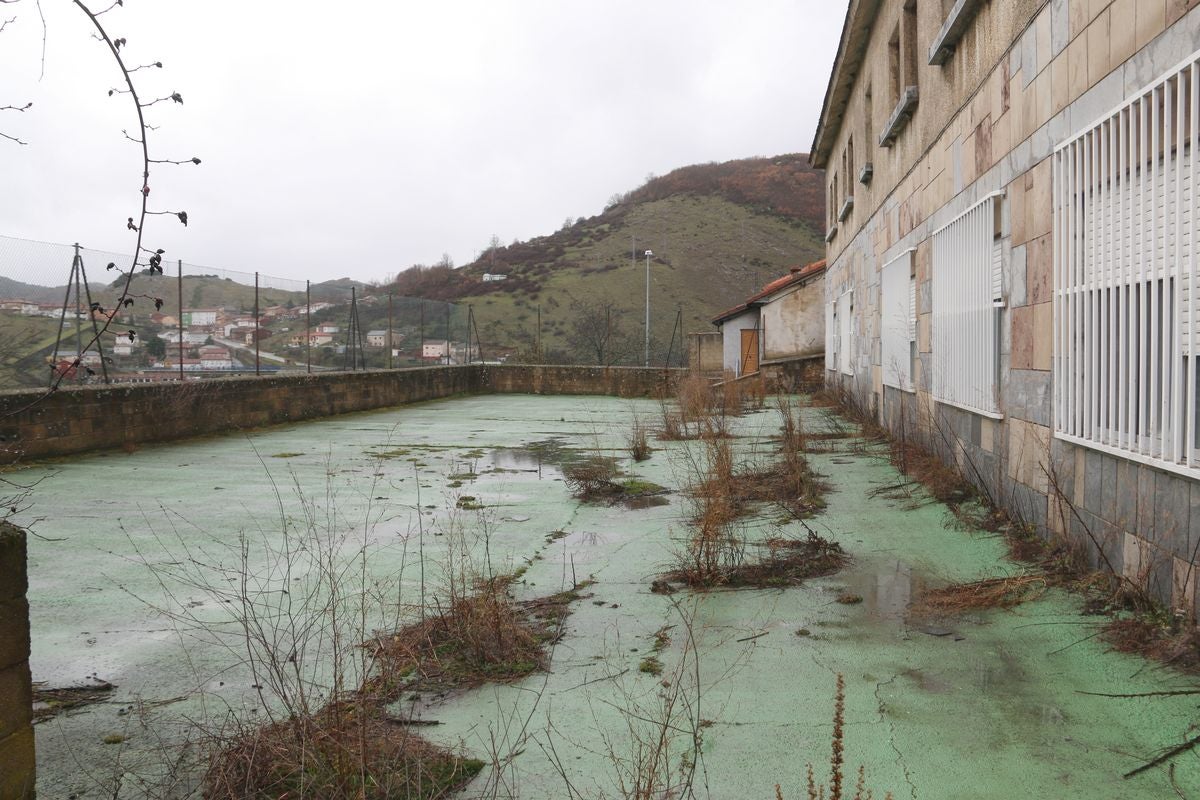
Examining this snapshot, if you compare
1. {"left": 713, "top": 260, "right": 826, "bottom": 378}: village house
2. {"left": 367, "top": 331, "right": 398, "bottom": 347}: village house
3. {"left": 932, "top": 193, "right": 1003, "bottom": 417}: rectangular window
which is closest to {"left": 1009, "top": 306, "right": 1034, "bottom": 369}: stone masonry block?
{"left": 932, "top": 193, "right": 1003, "bottom": 417}: rectangular window

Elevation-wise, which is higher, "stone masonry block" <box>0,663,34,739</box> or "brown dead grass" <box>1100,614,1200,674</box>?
"stone masonry block" <box>0,663,34,739</box>

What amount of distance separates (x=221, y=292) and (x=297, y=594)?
11331 mm

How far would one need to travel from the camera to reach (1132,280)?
11.9 feet

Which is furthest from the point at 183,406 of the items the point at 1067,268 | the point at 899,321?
the point at 1067,268

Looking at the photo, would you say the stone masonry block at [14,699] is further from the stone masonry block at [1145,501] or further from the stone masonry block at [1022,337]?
the stone masonry block at [1022,337]

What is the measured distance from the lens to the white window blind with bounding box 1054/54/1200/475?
3.18 m

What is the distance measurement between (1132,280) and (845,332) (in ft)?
39.4

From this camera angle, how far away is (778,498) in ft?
22.1

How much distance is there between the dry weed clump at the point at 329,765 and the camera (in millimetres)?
2355

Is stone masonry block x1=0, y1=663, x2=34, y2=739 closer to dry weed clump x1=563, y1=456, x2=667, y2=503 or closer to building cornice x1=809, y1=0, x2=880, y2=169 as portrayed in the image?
dry weed clump x1=563, y1=456, x2=667, y2=503

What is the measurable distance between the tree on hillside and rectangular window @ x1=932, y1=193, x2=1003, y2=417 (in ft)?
77.3

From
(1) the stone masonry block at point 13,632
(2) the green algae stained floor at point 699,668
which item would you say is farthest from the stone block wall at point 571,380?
(1) the stone masonry block at point 13,632

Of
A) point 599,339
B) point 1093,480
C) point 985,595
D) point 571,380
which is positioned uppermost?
point 599,339

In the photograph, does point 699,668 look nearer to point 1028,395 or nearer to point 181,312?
point 1028,395
